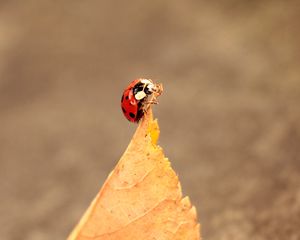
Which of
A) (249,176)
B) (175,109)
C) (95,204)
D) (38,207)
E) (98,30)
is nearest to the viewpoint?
(95,204)

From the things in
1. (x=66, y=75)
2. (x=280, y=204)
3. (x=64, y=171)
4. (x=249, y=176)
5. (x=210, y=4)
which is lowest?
(x=280, y=204)

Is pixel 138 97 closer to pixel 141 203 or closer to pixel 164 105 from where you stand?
pixel 141 203

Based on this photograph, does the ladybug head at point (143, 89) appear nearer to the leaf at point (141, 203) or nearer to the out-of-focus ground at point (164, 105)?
the leaf at point (141, 203)

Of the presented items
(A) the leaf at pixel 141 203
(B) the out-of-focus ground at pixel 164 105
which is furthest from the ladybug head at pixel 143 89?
(B) the out-of-focus ground at pixel 164 105

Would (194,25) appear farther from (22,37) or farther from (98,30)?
(22,37)

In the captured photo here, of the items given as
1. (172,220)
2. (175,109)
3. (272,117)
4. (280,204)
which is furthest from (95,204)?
(175,109)

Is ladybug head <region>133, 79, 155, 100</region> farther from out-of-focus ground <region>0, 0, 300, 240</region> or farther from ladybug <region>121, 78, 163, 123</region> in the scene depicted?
out-of-focus ground <region>0, 0, 300, 240</region>
